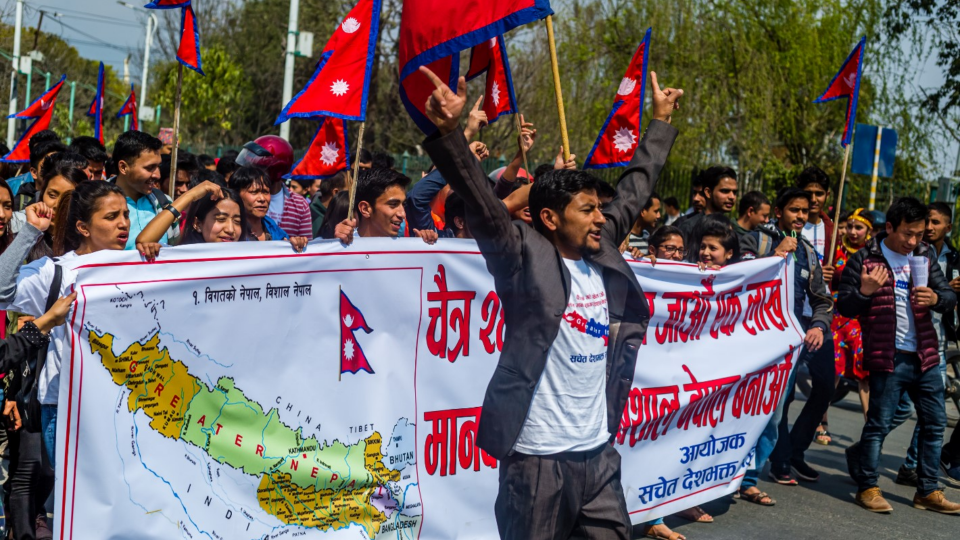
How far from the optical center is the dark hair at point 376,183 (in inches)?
208

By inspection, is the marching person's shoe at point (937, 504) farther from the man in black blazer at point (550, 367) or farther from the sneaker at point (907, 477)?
the man in black blazer at point (550, 367)

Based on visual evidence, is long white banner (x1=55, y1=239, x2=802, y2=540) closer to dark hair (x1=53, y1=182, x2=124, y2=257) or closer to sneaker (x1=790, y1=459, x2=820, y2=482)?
dark hair (x1=53, y1=182, x2=124, y2=257)

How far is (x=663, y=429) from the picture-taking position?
5672 millimetres

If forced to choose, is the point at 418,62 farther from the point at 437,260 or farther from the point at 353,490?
the point at 353,490

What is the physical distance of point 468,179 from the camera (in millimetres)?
3414

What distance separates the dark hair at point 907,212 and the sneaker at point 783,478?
1.75m

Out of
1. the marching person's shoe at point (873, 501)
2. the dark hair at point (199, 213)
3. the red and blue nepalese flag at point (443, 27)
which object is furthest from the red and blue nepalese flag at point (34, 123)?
the marching person's shoe at point (873, 501)

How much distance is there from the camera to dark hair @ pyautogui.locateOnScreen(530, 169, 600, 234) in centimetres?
376

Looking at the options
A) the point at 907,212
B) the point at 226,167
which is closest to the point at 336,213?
the point at 226,167

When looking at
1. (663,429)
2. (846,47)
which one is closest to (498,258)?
(663,429)

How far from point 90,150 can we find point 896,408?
5771mm

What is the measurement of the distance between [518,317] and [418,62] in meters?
1.20

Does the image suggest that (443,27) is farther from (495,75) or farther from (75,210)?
(75,210)

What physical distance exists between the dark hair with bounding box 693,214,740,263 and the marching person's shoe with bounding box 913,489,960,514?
200 cm
